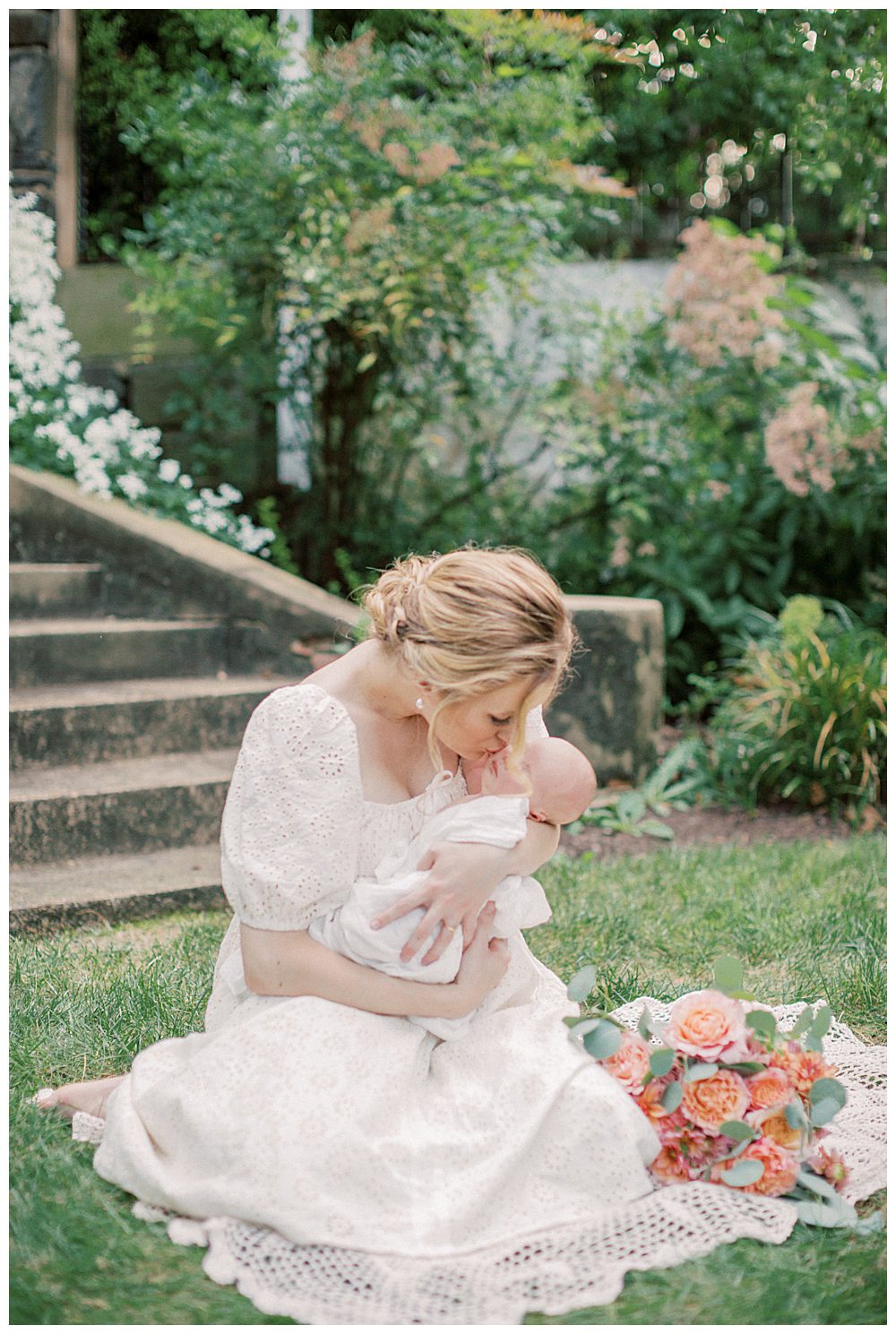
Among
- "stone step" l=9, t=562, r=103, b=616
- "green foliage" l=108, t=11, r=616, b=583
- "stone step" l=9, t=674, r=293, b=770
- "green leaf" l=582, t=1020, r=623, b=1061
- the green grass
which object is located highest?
"green foliage" l=108, t=11, r=616, b=583

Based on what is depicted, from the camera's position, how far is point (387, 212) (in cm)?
501

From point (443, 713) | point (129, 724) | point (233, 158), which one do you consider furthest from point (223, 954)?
point (233, 158)

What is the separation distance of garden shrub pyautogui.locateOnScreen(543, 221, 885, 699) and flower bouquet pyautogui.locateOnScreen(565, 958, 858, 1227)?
372cm

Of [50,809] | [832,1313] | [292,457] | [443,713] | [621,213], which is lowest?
[832,1313]

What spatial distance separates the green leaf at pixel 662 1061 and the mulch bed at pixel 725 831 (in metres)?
2.24

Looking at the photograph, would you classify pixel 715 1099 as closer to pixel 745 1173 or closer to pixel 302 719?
pixel 745 1173

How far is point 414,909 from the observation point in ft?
6.27

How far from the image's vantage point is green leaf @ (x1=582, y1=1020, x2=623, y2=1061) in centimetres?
198

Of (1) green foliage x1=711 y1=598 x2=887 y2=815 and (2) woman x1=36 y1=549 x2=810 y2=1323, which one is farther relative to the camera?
(1) green foliage x1=711 y1=598 x2=887 y2=815

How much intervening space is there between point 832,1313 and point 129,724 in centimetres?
286

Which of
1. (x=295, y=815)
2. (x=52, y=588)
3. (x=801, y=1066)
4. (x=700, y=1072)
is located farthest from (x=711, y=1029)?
(x=52, y=588)

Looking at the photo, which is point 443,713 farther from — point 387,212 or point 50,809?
point 387,212

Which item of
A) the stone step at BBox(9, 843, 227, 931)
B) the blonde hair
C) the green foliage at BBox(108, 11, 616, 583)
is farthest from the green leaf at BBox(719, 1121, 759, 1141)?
the green foliage at BBox(108, 11, 616, 583)

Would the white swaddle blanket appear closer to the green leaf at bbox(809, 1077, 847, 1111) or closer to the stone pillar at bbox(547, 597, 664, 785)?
the green leaf at bbox(809, 1077, 847, 1111)
